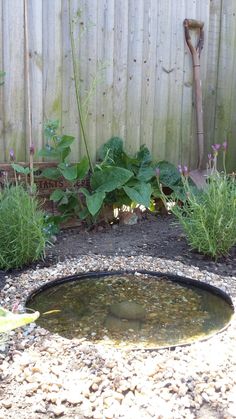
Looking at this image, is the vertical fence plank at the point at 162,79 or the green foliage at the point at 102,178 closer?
the green foliage at the point at 102,178

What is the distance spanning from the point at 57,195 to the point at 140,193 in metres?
0.54

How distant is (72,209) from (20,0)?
4.40 feet

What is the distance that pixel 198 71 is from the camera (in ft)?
13.8

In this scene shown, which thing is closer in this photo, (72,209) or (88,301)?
(88,301)

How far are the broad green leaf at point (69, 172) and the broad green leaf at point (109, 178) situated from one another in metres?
0.19

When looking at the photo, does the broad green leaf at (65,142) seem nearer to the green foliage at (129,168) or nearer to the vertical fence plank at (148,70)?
the green foliage at (129,168)

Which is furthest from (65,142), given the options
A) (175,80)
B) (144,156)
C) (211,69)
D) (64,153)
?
(211,69)

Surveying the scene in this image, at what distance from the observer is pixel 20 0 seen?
3248mm

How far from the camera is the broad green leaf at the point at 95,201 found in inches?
129

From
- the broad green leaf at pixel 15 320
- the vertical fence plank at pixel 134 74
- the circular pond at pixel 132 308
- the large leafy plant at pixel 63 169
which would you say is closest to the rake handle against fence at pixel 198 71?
the vertical fence plank at pixel 134 74

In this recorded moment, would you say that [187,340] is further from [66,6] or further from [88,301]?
[66,6]

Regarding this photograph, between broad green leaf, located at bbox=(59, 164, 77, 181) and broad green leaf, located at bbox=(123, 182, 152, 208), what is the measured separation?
358 mm

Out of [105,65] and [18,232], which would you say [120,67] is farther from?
[18,232]

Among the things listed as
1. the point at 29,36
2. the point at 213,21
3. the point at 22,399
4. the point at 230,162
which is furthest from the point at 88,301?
the point at 213,21
